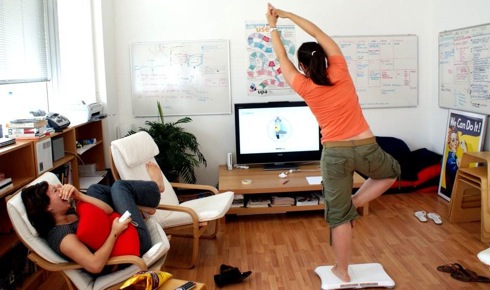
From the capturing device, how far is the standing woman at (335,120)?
2.88 m

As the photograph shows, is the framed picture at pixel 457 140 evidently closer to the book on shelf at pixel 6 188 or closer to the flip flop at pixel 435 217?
the flip flop at pixel 435 217

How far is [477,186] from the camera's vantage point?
3.97 meters

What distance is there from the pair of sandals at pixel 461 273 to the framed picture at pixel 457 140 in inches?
61.3

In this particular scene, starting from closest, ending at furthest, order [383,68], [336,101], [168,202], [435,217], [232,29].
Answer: [336,101]
[168,202]
[435,217]
[232,29]
[383,68]

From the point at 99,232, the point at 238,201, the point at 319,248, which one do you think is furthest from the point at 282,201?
the point at 99,232

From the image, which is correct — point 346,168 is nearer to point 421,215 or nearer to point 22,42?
point 421,215

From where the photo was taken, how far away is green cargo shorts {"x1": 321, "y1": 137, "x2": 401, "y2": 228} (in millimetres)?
2930

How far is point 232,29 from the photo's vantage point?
5.36 meters

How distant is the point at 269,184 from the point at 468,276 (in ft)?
6.23

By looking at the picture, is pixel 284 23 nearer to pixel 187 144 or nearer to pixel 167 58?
pixel 167 58

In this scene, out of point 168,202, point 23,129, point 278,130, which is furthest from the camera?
point 278,130

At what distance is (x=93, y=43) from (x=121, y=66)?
0.52 meters

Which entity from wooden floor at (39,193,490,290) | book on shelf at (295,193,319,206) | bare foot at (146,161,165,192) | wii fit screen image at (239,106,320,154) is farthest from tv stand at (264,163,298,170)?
bare foot at (146,161,165,192)

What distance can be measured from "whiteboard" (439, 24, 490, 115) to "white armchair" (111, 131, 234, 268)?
2.53 meters
